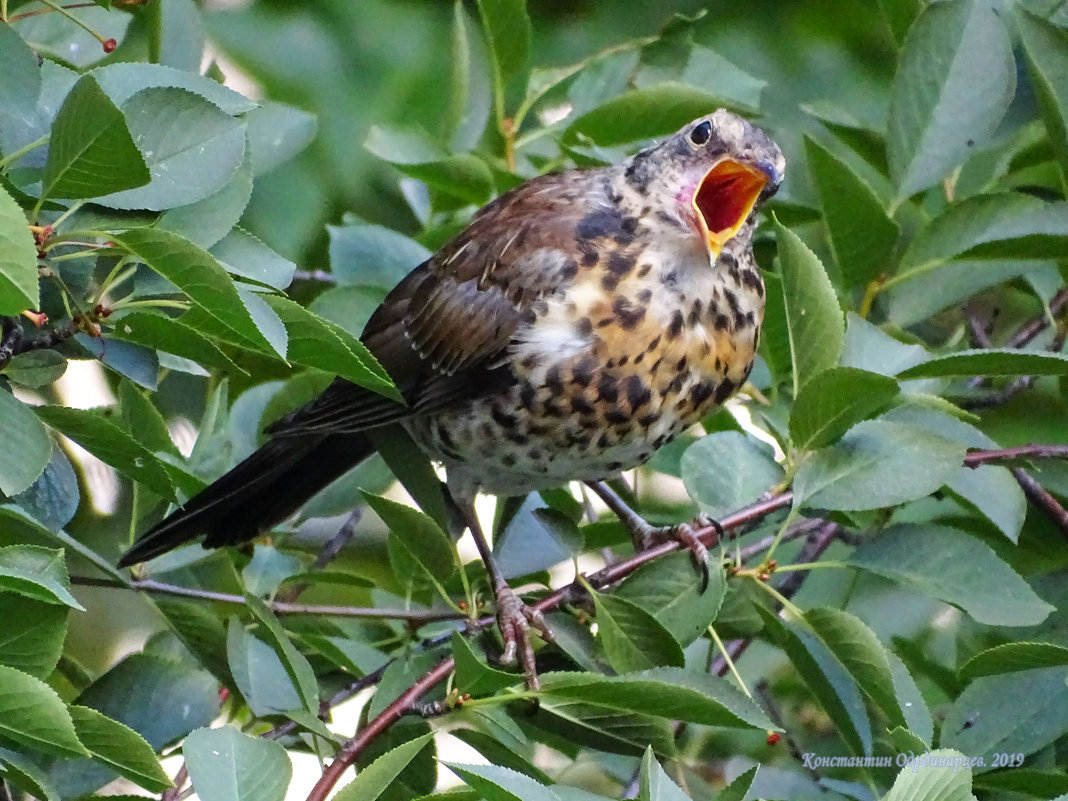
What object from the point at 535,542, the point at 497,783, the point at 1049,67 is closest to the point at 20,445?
the point at 497,783

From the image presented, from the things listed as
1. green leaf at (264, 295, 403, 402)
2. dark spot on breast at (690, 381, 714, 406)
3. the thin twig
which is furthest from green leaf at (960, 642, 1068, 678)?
green leaf at (264, 295, 403, 402)

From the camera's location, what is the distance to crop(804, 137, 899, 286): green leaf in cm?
206

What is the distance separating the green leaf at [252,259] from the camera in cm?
156

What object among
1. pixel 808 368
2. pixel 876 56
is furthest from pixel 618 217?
pixel 876 56

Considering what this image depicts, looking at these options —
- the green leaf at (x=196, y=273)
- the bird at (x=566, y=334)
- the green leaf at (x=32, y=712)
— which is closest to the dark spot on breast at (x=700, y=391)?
the bird at (x=566, y=334)

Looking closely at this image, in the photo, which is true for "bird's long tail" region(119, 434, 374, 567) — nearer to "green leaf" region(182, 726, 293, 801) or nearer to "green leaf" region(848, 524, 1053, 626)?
"green leaf" region(182, 726, 293, 801)

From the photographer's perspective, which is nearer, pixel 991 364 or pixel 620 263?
pixel 991 364

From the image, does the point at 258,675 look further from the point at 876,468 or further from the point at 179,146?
the point at 876,468

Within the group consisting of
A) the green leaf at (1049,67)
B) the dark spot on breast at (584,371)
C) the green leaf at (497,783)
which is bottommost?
the dark spot on breast at (584,371)

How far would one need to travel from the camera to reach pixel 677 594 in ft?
5.74

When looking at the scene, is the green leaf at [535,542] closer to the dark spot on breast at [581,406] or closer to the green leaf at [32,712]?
the dark spot on breast at [581,406]

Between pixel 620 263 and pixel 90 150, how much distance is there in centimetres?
104

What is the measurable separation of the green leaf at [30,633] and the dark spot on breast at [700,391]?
110cm

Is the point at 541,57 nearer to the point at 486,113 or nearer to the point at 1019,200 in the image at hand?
the point at 486,113
